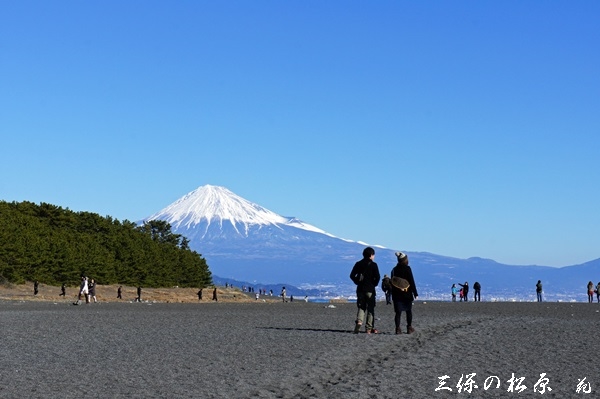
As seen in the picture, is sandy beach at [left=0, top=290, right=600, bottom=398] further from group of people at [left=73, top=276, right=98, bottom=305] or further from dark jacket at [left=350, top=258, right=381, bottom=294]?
group of people at [left=73, top=276, right=98, bottom=305]

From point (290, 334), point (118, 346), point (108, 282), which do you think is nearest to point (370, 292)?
point (290, 334)

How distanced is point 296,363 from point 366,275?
614cm

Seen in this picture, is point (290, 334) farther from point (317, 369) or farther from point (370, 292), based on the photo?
point (317, 369)

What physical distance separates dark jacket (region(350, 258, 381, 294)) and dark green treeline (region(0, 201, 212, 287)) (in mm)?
57137

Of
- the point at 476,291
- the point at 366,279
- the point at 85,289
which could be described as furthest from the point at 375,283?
the point at 476,291

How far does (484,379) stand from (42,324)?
57.0ft

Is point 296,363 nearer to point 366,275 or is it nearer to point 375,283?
point 366,275

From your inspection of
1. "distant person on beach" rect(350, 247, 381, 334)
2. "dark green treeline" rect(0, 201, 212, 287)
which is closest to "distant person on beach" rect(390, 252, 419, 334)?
"distant person on beach" rect(350, 247, 381, 334)

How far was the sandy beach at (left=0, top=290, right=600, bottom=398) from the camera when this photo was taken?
42.3ft

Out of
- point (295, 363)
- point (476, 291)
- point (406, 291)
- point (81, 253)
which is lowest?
point (295, 363)

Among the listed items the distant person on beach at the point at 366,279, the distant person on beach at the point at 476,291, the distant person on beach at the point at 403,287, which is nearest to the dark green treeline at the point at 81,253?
the distant person on beach at the point at 476,291

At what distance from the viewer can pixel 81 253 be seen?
86.2 m

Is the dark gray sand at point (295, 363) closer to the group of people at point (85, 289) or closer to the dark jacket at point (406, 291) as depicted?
the dark jacket at point (406, 291)

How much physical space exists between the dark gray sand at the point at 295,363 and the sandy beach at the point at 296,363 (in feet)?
0.06
